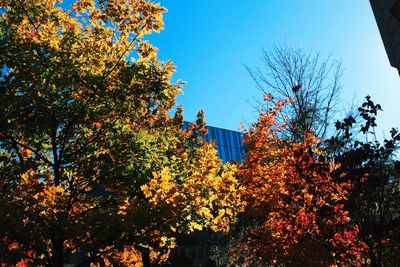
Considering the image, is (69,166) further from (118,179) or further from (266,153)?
(266,153)

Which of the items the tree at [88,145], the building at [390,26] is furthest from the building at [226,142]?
the building at [390,26]

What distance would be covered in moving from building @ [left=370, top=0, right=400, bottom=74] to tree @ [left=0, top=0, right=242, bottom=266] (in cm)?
412

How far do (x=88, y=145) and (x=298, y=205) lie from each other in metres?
6.72

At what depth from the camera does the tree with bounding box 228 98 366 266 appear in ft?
29.8

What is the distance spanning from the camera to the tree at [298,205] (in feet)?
29.8

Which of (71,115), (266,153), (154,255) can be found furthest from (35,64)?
(154,255)

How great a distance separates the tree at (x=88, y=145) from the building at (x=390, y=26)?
4124 millimetres

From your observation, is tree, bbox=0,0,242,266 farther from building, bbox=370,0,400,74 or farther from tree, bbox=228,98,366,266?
building, bbox=370,0,400,74

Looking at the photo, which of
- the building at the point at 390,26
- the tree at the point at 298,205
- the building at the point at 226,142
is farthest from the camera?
the building at the point at 226,142

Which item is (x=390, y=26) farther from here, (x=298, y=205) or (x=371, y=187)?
(x=298, y=205)

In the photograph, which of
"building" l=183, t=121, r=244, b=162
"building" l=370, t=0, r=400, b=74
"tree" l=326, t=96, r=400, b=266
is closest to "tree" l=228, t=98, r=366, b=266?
"tree" l=326, t=96, r=400, b=266

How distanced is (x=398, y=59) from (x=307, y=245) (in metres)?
5.84

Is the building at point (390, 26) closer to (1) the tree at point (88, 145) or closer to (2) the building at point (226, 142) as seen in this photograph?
(1) the tree at point (88, 145)

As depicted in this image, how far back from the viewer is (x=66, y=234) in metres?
6.95
